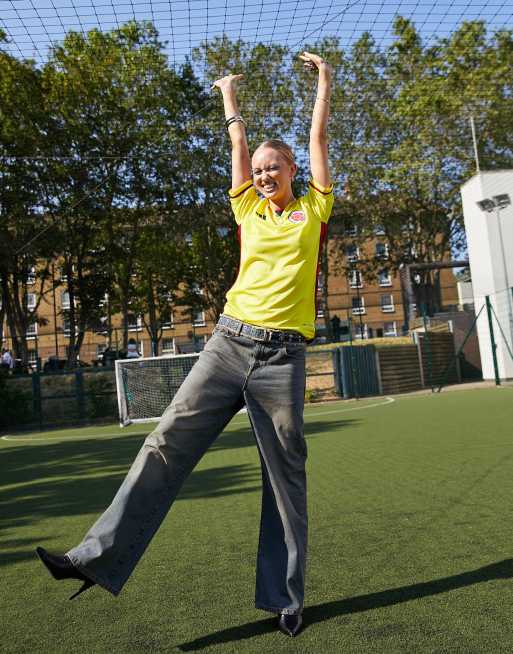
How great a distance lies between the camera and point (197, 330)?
105 feet

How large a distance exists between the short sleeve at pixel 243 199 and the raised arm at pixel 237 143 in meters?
0.04

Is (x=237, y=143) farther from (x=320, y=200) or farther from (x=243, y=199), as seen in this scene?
(x=320, y=200)

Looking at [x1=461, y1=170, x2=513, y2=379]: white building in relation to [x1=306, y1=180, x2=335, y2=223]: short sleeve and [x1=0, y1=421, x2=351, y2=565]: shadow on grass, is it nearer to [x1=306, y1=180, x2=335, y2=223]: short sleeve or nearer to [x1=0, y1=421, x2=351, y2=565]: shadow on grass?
[x1=0, y1=421, x2=351, y2=565]: shadow on grass

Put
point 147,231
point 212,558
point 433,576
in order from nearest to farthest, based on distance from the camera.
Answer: point 433,576 < point 212,558 < point 147,231

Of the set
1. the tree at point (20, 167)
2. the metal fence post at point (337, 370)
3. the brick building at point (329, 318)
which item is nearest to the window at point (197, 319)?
the brick building at point (329, 318)

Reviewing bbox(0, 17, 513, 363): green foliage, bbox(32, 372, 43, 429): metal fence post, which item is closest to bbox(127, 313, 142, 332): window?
bbox(0, 17, 513, 363): green foliage

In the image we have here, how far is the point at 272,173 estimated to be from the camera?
284 cm

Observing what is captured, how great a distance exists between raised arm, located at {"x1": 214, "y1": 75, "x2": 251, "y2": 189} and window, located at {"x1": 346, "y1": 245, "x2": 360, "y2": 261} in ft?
108

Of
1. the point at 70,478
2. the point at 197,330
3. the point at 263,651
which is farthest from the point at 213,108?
the point at 263,651

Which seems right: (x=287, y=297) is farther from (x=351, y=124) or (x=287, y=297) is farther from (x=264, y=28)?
(x=351, y=124)

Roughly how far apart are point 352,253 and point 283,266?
34819 mm

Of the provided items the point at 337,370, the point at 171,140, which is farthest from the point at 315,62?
the point at 171,140

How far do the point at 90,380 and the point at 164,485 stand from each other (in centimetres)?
1753

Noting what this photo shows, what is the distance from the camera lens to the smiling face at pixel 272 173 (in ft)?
9.31
